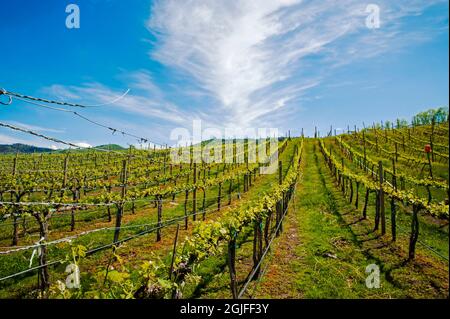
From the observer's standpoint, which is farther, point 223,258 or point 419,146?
point 419,146

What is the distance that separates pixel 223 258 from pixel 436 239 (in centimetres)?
955

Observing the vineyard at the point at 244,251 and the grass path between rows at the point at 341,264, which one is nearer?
the vineyard at the point at 244,251

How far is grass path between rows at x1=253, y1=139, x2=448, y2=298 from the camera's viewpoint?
760cm

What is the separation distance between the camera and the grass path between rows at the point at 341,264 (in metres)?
7.60

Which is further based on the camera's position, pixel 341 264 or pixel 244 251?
pixel 244 251

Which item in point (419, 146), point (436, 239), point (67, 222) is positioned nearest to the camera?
point (436, 239)

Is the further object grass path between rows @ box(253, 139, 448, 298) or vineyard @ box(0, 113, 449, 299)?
grass path between rows @ box(253, 139, 448, 298)

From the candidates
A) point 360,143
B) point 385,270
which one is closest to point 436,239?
point 385,270

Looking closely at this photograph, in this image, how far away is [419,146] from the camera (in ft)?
131

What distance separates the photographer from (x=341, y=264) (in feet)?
30.6
